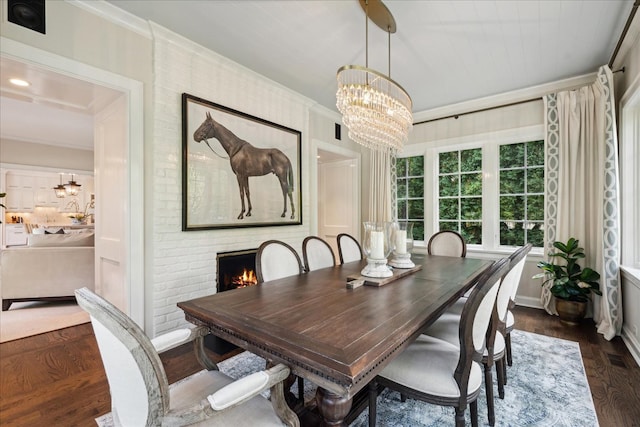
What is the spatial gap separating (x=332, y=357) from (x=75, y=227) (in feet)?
30.2

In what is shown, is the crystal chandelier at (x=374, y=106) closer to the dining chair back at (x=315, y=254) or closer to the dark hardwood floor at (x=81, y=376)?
the dining chair back at (x=315, y=254)

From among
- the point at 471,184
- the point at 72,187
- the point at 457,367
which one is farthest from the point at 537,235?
the point at 72,187

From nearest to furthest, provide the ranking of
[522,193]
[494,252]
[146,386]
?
[146,386]
[522,193]
[494,252]

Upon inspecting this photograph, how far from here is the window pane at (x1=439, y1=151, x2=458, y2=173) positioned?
4.39m

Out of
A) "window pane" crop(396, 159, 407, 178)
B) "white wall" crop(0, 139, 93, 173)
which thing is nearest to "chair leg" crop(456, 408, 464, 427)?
"window pane" crop(396, 159, 407, 178)

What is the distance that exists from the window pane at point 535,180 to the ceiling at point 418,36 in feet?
3.62

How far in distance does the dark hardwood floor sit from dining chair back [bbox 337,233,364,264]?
1.50 m

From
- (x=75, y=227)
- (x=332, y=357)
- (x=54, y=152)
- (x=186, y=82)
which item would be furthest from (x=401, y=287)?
(x=75, y=227)

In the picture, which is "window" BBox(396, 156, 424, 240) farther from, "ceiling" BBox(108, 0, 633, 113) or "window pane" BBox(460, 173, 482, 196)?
"ceiling" BBox(108, 0, 633, 113)

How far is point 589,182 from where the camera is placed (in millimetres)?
3271

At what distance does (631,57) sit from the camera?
2688 millimetres

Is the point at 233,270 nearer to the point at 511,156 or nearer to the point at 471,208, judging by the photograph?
the point at 471,208

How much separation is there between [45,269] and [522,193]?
20.9 ft

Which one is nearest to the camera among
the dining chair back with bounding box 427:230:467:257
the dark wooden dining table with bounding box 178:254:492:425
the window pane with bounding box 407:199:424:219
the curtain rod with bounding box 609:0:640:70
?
the dark wooden dining table with bounding box 178:254:492:425
